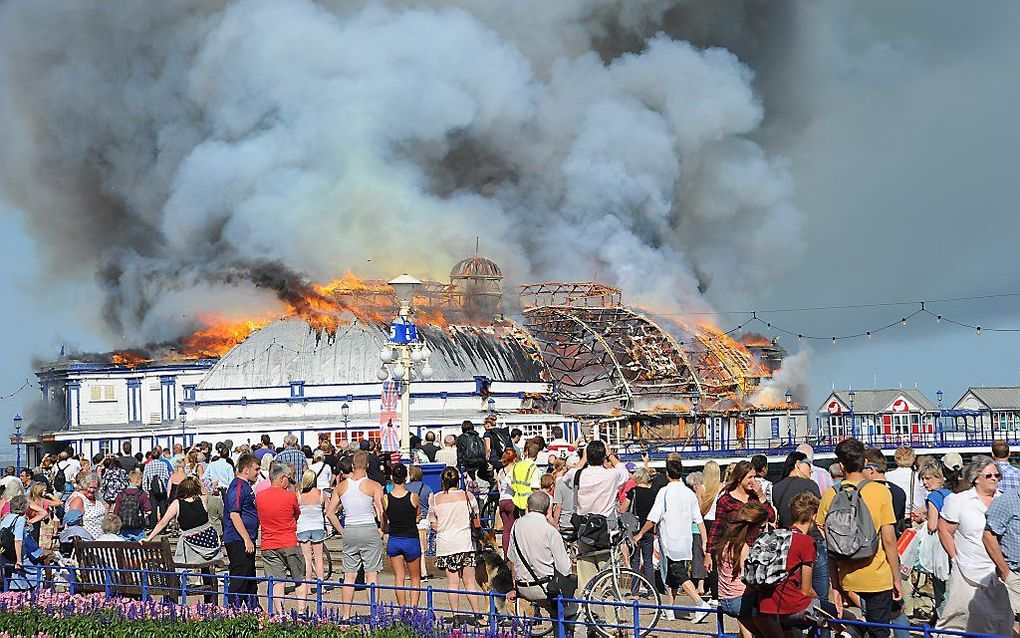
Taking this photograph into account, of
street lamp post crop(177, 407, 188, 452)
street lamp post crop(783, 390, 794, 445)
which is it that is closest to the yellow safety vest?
street lamp post crop(177, 407, 188, 452)

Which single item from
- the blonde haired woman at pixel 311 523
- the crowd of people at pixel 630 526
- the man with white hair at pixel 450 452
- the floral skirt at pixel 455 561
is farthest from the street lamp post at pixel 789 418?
the floral skirt at pixel 455 561

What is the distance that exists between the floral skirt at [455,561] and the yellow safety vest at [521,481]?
1.95 m

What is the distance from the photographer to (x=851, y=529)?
10781 millimetres

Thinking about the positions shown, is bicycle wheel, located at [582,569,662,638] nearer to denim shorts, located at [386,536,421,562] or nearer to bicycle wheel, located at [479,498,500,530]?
denim shorts, located at [386,536,421,562]

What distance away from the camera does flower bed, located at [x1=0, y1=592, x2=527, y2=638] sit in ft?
39.5

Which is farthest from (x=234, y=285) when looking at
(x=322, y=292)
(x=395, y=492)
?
(x=395, y=492)

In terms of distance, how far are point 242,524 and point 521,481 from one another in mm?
3457

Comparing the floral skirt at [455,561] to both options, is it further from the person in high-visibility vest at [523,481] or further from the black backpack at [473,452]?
the black backpack at [473,452]

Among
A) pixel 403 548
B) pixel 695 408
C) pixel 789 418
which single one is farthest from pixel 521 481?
pixel 789 418

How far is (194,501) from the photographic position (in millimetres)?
15852

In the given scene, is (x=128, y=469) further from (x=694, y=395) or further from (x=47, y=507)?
(x=694, y=395)

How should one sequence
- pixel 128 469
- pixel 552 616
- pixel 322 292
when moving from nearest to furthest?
pixel 552 616 → pixel 128 469 → pixel 322 292

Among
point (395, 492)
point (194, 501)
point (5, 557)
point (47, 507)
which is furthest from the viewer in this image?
point (47, 507)

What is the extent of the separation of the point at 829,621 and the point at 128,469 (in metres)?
16.7
